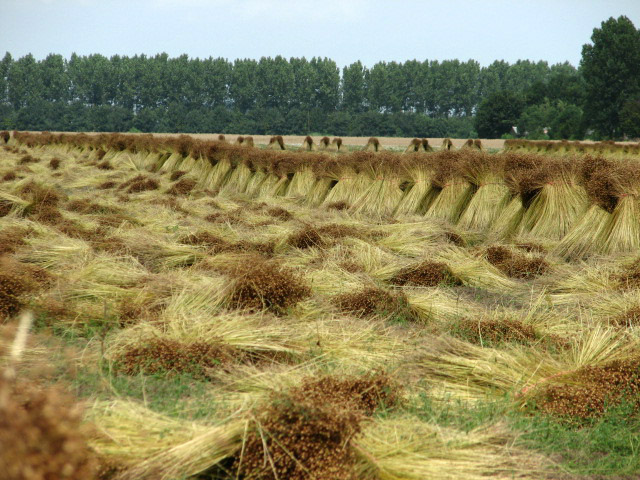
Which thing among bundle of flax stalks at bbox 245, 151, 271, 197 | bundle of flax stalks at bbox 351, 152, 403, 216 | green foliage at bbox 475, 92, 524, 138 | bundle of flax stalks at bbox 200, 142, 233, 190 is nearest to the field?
bundle of flax stalks at bbox 351, 152, 403, 216

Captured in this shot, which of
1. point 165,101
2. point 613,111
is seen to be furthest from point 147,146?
point 165,101

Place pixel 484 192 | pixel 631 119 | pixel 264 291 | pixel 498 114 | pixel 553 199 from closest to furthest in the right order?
pixel 264 291 < pixel 553 199 < pixel 484 192 < pixel 631 119 < pixel 498 114

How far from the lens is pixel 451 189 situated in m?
8.68

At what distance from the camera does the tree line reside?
75250mm

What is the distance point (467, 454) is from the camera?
8.10 feet

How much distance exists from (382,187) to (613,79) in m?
55.9

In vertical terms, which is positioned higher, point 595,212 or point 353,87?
point 353,87

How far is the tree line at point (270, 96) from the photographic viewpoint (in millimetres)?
75250

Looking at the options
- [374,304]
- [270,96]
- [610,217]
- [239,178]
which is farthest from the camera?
[270,96]

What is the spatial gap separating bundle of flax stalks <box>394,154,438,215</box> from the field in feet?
0.15

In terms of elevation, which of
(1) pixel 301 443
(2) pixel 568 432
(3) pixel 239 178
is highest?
(3) pixel 239 178

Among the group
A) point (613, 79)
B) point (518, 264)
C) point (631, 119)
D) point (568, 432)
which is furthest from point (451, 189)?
point (613, 79)

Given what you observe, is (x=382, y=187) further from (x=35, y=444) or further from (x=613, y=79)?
(x=613, y=79)

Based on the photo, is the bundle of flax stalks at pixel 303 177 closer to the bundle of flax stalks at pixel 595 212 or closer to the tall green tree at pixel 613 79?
the bundle of flax stalks at pixel 595 212
